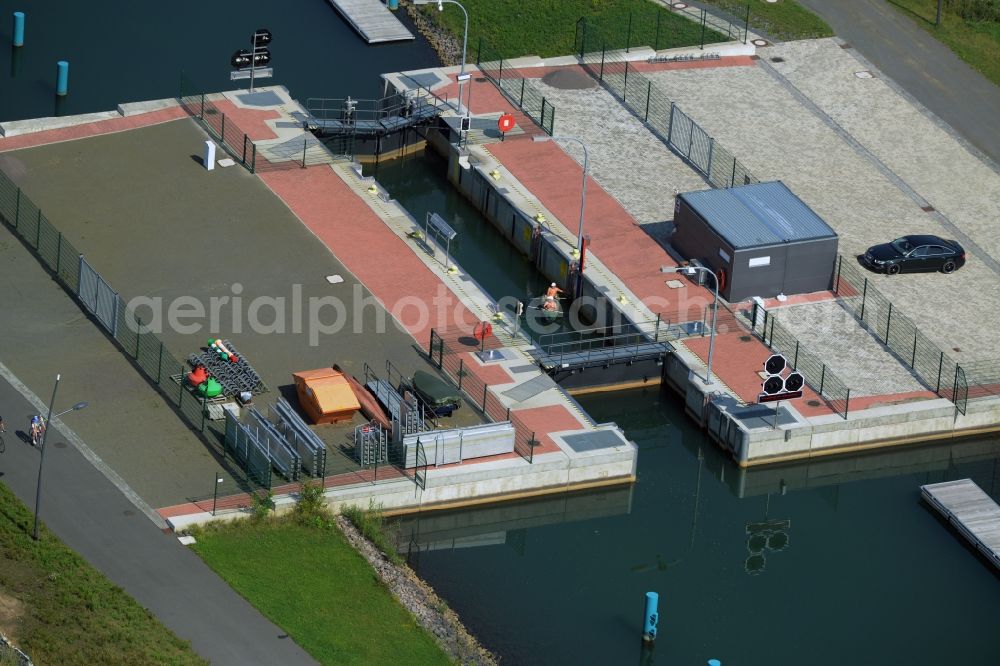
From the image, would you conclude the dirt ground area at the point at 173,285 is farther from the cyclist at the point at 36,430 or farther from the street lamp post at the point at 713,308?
the street lamp post at the point at 713,308

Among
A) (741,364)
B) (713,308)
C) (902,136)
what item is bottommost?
(741,364)

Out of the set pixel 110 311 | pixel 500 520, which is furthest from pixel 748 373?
pixel 110 311

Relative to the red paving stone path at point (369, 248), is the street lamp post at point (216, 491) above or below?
below

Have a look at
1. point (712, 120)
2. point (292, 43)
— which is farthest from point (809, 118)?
point (292, 43)

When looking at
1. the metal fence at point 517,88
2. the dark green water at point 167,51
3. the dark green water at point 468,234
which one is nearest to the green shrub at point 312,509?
the dark green water at point 468,234

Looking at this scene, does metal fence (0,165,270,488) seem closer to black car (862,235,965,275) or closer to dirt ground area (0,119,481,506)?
dirt ground area (0,119,481,506)

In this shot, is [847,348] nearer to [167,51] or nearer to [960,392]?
[960,392]

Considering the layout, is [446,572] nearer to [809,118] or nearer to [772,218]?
[772,218]
